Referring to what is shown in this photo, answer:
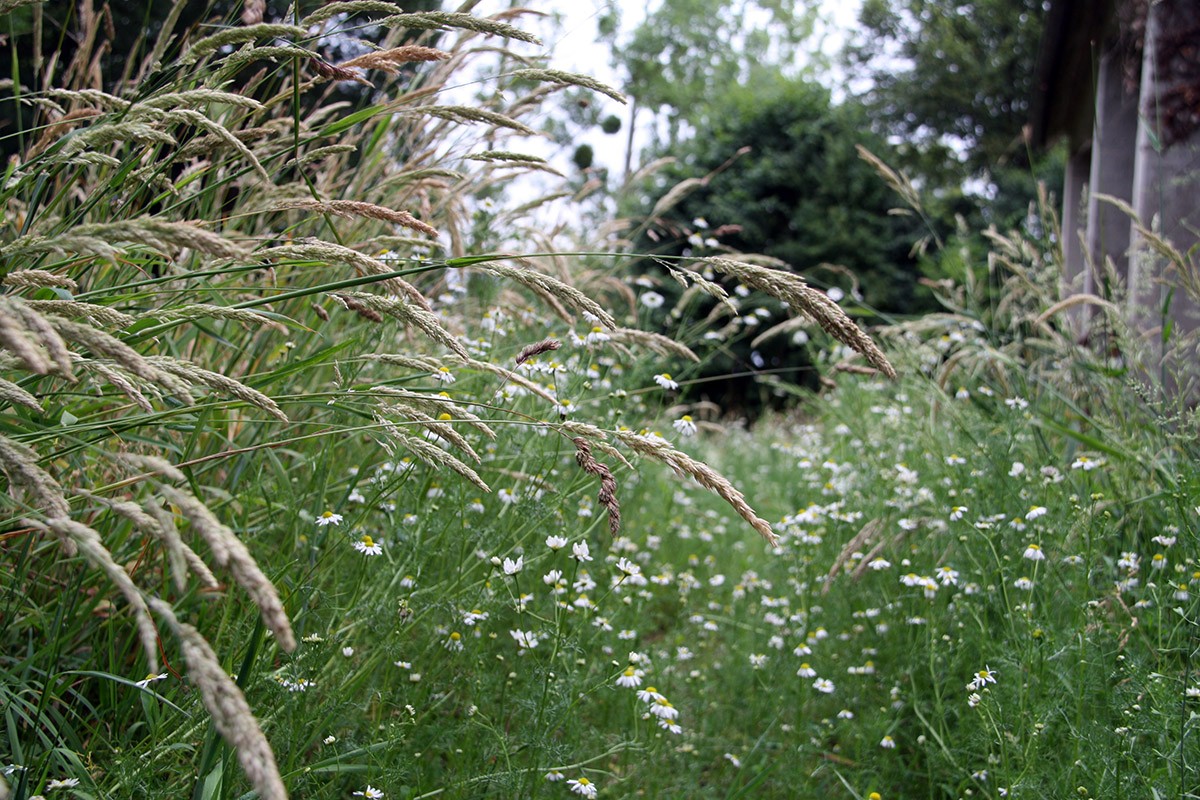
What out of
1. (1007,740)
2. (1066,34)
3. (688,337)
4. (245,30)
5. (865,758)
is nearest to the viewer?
(245,30)

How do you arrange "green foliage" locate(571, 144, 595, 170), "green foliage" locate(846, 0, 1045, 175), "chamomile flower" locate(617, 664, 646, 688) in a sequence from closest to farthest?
"chamomile flower" locate(617, 664, 646, 688), "green foliage" locate(571, 144, 595, 170), "green foliage" locate(846, 0, 1045, 175)

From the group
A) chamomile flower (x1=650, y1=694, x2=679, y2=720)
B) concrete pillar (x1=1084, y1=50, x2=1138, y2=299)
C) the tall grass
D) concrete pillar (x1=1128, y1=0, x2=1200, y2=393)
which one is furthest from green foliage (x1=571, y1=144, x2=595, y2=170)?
chamomile flower (x1=650, y1=694, x2=679, y2=720)

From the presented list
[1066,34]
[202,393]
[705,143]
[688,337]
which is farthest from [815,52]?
[202,393]

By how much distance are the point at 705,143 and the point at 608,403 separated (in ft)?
37.8

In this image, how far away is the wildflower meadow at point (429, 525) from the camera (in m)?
1.41

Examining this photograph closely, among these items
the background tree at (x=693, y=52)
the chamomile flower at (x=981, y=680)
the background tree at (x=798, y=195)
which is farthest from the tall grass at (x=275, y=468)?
the background tree at (x=693, y=52)

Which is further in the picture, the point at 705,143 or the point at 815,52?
the point at 815,52

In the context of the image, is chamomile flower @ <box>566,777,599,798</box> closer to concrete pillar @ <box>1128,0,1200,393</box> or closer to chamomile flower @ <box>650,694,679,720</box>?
chamomile flower @ <box>650,694,679,720</box>

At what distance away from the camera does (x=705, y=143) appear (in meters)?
13.9

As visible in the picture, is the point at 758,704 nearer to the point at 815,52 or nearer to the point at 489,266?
the point at 489,266

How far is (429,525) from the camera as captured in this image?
2248 millimetres

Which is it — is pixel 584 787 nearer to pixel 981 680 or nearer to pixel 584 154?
pixel 981 680

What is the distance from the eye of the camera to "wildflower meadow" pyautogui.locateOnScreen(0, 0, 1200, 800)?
1.41m

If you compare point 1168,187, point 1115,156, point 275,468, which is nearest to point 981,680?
point 275,468
